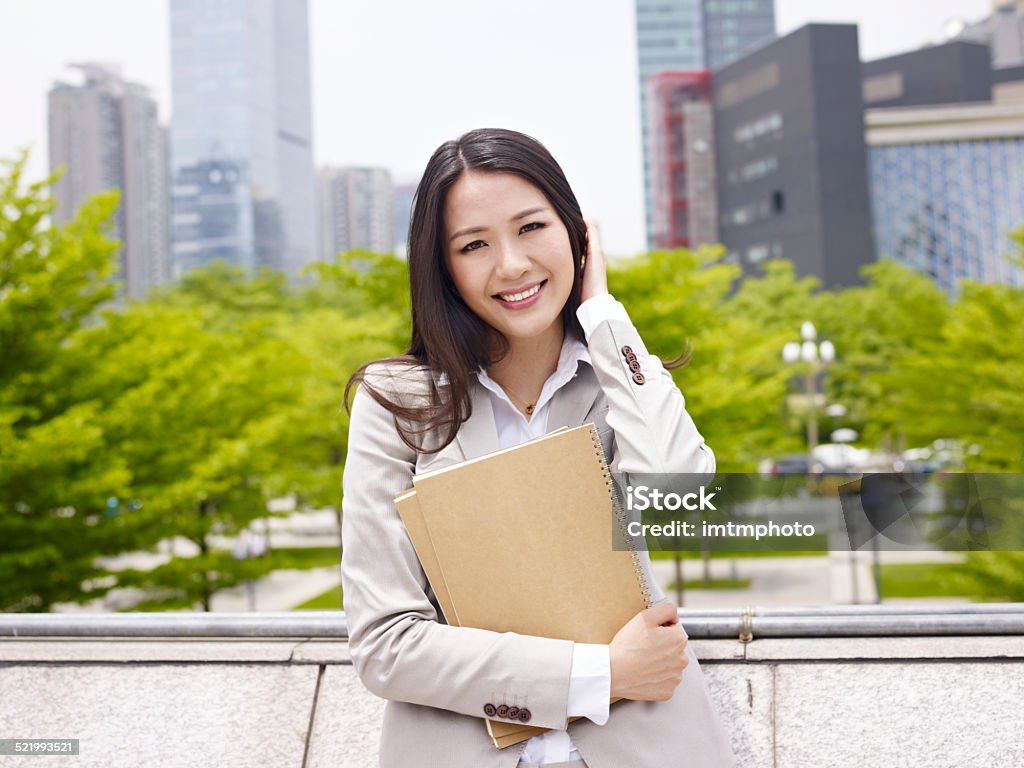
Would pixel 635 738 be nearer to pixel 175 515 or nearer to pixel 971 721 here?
pixel 971 721

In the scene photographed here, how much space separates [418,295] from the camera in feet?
5.55

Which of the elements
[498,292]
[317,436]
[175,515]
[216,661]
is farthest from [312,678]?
[317,436]

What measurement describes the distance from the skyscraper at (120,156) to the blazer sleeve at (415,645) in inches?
3287

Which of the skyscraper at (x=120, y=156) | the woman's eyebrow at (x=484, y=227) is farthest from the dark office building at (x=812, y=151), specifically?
the woman's eyebrow at (x=484, y=227)

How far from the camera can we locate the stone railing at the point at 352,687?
7.15 feet

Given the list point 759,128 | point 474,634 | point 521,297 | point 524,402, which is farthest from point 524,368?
point 759,128

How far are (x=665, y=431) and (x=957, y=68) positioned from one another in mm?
78692

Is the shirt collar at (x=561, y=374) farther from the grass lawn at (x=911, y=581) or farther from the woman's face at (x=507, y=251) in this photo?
the grass lawn at (x=911, y=581)

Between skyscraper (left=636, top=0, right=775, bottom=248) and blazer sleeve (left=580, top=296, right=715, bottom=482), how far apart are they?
3954 inches

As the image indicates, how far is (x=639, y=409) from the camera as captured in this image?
62.1 inches

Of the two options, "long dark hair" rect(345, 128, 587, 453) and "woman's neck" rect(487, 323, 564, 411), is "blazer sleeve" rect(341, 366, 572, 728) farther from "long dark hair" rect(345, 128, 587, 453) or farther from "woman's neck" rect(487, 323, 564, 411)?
"woman's neck" rect(487, 323, 564, 411)

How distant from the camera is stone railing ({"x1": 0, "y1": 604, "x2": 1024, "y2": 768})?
7.15 ft

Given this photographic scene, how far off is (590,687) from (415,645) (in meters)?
0.29

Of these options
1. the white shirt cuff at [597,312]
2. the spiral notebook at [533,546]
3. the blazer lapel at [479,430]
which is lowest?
the spiral notebook at [533,546]
